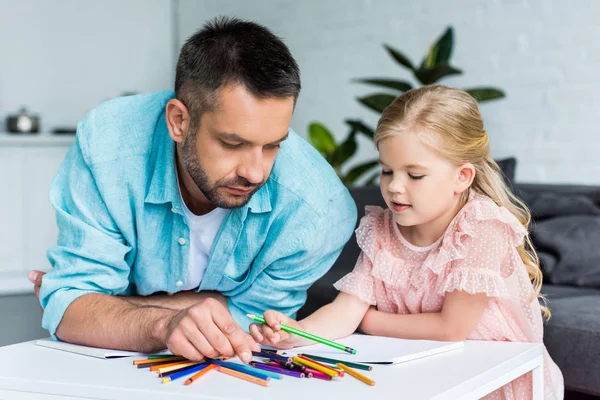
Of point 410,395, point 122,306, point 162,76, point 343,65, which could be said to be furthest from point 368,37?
point 410,395

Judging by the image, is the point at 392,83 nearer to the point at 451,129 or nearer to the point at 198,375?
the point at 451,129

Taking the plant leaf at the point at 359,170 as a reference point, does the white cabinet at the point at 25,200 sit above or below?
below

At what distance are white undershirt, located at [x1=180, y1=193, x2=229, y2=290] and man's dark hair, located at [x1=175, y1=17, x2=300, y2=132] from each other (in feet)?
0.79

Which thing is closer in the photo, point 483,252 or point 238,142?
point 238,142

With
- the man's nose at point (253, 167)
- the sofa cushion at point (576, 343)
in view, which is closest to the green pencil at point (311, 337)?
the man's nose at point (253, 167)

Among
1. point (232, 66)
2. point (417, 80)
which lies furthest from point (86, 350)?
point (417, 80)

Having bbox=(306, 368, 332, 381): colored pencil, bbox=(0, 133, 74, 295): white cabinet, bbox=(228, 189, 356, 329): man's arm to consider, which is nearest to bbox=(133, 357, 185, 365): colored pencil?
bbox=(306, 368, 332, 381): colored pencil

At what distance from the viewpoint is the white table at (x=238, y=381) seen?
3.37ft

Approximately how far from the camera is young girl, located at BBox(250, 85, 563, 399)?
4.90 feet

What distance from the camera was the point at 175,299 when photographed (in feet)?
5.66

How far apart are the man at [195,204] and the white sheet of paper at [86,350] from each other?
0.02m

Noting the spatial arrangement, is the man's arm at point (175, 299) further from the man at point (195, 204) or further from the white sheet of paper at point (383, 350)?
the white sheet of paper at point (383, 350)

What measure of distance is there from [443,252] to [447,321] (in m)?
0.14

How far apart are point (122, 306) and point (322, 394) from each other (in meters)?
0.54
